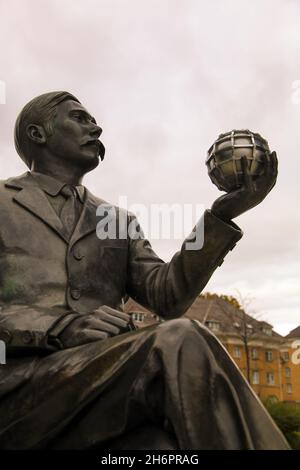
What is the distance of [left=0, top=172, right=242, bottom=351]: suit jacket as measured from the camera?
4055 mm

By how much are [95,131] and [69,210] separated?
0.64 meters

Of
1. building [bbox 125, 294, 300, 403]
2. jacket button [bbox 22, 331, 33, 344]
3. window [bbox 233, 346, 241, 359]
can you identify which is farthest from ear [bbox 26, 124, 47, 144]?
window [bbox 233, 346, 241, 359]

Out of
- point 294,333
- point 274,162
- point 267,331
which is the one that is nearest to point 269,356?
point 267,331

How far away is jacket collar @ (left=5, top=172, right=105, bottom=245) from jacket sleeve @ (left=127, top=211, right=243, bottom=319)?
1.55ft

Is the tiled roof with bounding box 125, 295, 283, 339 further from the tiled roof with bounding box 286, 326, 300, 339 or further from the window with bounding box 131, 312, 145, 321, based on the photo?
the window with bounding box 131, 312, 145, 321

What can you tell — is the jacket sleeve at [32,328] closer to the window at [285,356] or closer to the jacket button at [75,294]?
the jacket button at [75,294]

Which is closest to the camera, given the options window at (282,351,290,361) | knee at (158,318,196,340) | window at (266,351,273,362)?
knee at (158,318,196,340)

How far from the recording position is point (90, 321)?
3.70 meters

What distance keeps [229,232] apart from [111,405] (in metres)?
1.44

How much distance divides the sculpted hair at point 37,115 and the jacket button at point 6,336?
1.64 metres

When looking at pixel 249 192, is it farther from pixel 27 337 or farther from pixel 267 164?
pixel 27 337

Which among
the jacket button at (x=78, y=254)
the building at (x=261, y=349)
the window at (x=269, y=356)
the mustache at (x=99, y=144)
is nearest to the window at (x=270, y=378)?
the building at (x=261, y=349)

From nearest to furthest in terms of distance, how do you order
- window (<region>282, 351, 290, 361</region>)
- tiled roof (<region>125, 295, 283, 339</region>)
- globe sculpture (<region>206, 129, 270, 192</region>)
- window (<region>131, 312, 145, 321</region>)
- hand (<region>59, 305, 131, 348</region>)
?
hand (<region>59, 305, 131, 348</region>), globe sculpture (<region>206, 129, 270, 192</region>), window (<region>131, 312, 145, 321</region>), tiled roof (<region>125, 295, 283, 339</region>), window (<region>282, 351, 290, 361</region>)
